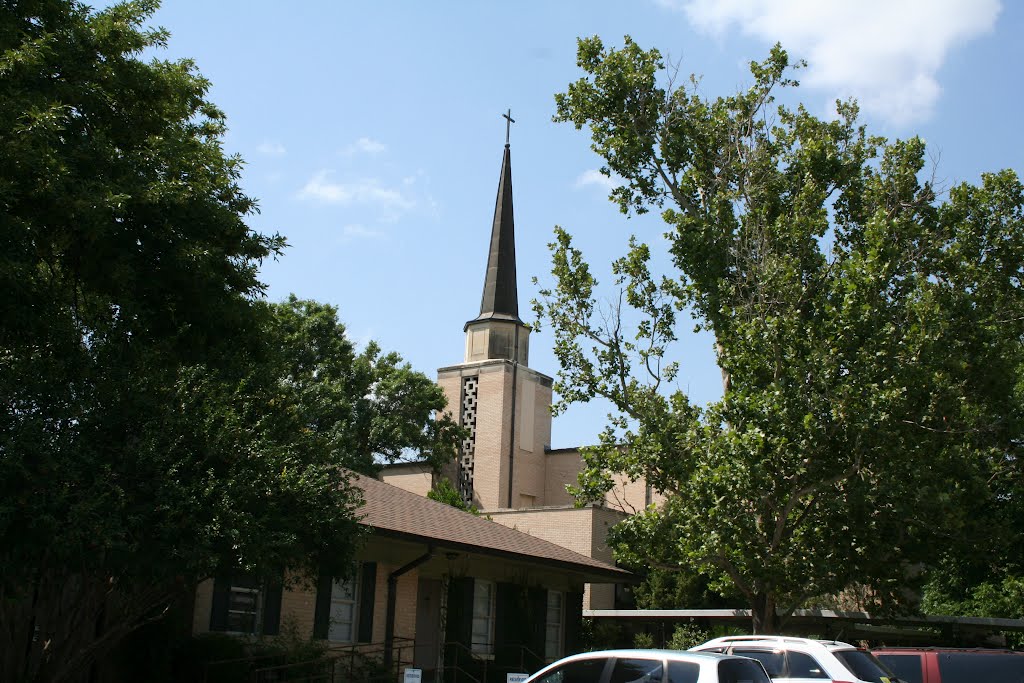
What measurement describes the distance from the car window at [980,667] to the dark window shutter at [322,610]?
11.0 m

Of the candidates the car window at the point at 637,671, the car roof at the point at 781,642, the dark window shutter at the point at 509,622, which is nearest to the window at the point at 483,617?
the dark window shutter at the point at 509,622

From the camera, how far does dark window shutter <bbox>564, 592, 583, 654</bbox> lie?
2686cm

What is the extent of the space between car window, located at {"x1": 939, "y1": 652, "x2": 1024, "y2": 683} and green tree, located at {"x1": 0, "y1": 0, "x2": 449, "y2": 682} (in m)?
8.11

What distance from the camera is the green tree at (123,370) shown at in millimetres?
11570

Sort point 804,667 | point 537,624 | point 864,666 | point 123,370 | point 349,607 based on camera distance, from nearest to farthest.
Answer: point 123,370 → point 864,666 → point 804,667 → point 349,607 → point 537,624

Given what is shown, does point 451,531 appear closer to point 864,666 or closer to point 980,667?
point 864,666

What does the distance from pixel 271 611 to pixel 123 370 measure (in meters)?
7.64

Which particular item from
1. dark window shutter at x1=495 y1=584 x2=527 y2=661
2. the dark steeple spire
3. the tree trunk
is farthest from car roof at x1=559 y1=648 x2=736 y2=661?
the dark steeple spire

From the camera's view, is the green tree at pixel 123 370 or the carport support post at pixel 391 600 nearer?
the green tree at pixel 123 370

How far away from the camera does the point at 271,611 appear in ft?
62.8

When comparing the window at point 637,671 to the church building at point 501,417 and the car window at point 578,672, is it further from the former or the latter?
the church building at point 501,417

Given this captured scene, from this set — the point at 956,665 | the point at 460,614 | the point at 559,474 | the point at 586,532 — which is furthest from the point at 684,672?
the point at 559,474

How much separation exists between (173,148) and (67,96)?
157cm

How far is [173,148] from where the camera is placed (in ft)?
50.1
